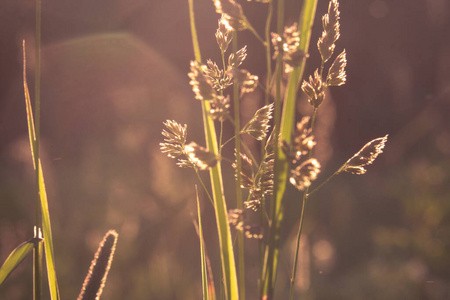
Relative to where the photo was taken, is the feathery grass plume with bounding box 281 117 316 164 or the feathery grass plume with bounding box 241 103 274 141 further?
the feathery grass plume with bounding box 241 103 274 141

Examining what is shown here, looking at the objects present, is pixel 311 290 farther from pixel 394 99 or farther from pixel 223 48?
pixel 394 99

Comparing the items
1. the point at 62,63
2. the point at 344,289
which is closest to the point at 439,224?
the point at 344,289

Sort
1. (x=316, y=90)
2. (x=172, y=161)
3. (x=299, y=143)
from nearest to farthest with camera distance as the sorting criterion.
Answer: (x=299, y=143) < (x=316, y=90) < (x=172, y=161)

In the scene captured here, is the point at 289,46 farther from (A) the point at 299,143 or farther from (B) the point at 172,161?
(B) the point at 172,161

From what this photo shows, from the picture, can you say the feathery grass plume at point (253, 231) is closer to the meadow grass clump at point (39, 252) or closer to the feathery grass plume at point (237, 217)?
the feathery grass plume at point (237, 217)

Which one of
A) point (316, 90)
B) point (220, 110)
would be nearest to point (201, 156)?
point (220, 110)

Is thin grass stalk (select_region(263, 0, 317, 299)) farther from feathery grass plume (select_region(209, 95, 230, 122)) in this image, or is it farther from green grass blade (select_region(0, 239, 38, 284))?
green grass blade (select_region(0, 239, 38, 284))

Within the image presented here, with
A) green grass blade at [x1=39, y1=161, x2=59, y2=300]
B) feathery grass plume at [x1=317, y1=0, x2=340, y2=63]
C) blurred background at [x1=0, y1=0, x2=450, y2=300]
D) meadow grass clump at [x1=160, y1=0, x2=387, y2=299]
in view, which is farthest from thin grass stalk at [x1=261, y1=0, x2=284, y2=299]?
blurred background at [x1=0, y1=0, x2=450, y2=300]
